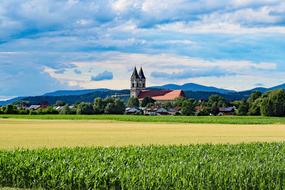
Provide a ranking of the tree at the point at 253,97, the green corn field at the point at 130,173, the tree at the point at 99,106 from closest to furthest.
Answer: the green corn field at the point at 130,173
the tree at the point at 99,106
the tree at the point at 253,97

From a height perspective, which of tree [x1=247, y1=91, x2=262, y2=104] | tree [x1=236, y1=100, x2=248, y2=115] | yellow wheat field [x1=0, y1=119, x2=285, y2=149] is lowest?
yellow wheat field [x1=0, y1=119, x2=285, y2=149]

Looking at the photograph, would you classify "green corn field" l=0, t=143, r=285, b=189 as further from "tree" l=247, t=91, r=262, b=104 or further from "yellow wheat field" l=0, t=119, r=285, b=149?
"tree" l=247, t=91, r=262, b=104

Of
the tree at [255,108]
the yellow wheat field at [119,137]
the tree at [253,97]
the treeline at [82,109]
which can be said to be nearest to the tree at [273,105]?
the tree at [255,108]

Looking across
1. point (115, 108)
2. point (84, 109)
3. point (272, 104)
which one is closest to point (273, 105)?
point (272, 104)

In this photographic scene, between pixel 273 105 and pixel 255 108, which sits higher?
pixel 273 105

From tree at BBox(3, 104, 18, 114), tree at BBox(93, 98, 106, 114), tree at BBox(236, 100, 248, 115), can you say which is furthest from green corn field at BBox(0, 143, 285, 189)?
tree at BBox(236, 100, 248, 115)

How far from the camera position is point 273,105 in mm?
137875

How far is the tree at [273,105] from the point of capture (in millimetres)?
137250

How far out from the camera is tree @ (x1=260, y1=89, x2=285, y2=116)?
450 ft

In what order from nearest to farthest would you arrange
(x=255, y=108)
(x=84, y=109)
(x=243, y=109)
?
(x=84, y=109) → (x=255, y=108) → (x=243, y=109)

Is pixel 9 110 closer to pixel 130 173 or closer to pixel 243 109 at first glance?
pixel 243 109

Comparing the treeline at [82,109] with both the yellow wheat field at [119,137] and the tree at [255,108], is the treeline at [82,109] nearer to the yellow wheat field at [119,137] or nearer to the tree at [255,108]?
the tree at [255,108]

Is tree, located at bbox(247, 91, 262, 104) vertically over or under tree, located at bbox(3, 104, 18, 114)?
over

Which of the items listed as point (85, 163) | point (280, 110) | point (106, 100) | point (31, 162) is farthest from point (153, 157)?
point (106, 100)
